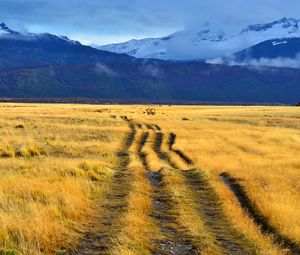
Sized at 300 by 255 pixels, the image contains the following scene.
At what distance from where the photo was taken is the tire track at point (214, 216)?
39.8 ft

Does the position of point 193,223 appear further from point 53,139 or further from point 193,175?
point 53,139

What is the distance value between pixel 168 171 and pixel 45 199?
8852mm

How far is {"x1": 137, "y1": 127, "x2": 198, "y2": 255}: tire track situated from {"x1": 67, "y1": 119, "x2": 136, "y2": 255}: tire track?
0.93 m

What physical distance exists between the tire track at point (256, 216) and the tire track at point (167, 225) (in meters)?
2.04

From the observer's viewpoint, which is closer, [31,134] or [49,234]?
[49,234]

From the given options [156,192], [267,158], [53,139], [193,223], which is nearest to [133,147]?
[53,139]

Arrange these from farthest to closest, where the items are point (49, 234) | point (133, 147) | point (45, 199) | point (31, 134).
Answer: point (31, 134)
point (133, 147)
point (45, 199)
point (49, 234)

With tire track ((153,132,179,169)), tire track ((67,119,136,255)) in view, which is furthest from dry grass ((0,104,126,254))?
tire track ((153,132,179,169))

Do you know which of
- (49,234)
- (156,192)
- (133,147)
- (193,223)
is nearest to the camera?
(49,234)

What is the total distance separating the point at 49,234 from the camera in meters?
12.0

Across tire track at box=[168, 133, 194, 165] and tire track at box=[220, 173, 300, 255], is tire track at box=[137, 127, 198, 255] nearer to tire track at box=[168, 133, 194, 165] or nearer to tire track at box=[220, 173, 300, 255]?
tire track at box=[220, 173, 300, 255]

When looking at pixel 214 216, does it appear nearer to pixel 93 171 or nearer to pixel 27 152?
pixel 93 171

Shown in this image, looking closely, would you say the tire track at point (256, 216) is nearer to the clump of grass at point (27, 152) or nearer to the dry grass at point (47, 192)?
the dry grass at point (47, 192)

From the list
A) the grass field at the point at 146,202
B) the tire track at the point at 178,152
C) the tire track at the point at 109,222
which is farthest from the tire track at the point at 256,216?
the tire track at the point at 178,152
